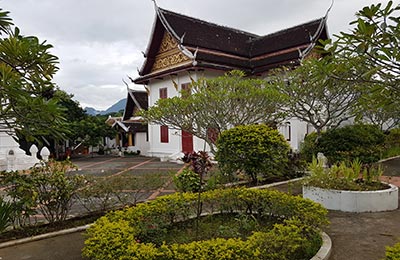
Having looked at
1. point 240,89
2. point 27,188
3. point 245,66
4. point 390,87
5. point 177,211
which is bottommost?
point 177,211

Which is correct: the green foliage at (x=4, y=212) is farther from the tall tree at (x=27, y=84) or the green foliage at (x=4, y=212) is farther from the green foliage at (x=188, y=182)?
the green foliage at (x=188, y=182)

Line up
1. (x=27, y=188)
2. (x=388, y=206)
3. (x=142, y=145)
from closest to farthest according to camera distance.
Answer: (x=27, y=188), (x=388, y=206), (x=142, y=145)

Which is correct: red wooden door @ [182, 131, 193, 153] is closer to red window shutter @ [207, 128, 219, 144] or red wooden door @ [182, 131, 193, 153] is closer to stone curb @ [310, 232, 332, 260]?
red window shutter @ [207, 128, 219, 144]

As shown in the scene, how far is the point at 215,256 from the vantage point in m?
3.17

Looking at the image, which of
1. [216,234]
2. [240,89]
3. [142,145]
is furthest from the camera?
[142,145]

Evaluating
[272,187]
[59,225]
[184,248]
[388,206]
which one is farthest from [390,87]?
[272,187]

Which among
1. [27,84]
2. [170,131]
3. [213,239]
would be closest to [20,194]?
[27,84]

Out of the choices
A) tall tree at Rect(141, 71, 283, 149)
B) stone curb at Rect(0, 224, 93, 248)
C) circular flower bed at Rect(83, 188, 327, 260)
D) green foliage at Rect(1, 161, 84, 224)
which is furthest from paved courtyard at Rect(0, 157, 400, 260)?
tall tree at Rect(141, 71, 283, 149)

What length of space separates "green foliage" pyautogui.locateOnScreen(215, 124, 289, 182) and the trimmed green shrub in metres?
2.19

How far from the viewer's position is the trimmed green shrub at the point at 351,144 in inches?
372

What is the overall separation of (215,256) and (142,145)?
21.7 m

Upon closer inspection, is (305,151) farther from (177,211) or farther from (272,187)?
(177,211)

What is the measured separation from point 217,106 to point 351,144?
4150mm

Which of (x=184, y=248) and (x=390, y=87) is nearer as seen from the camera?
(x=390, y=87)
